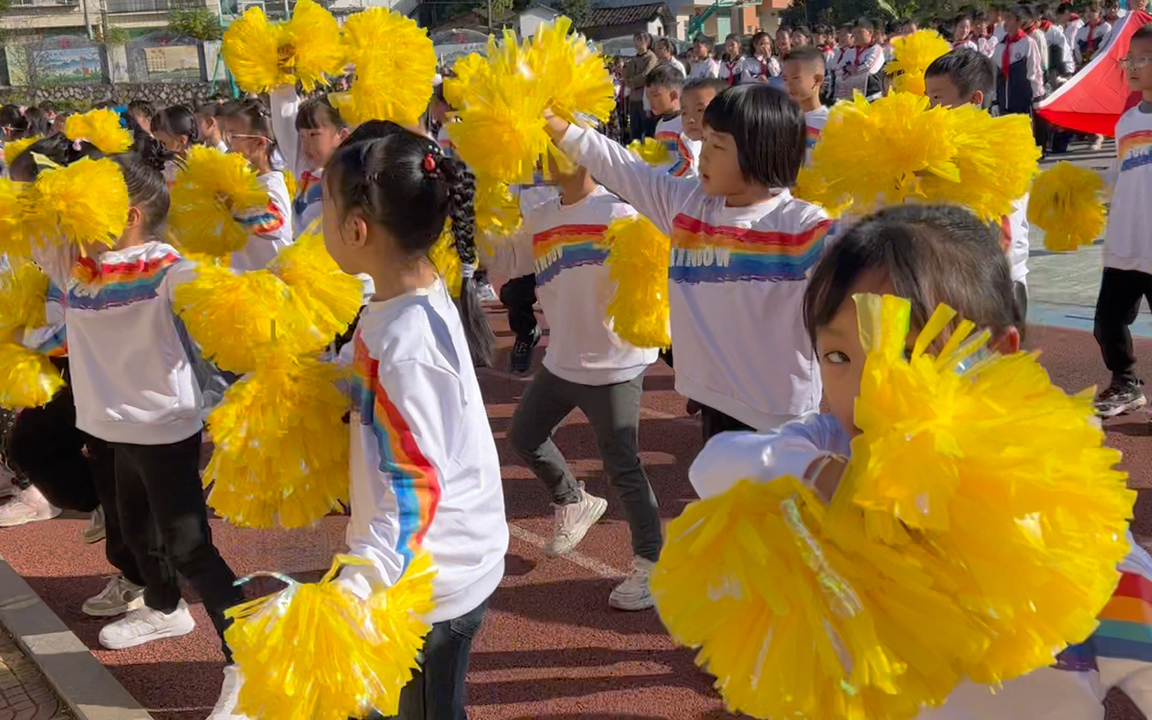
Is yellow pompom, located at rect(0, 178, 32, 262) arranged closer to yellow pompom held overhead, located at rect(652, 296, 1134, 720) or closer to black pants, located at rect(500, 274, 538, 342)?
yellow pompom held overhead, located at rect(652, 296, 1134, 720)

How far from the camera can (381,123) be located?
9.45 ft

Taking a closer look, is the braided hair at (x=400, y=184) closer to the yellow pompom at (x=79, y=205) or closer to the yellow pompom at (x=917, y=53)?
the yellow pompom at (x=79, y=205)

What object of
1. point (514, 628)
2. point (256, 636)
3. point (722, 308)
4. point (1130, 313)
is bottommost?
point (514, 628)

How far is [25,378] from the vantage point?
4.03 meters

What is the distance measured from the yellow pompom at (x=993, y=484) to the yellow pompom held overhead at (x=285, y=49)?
171 inches

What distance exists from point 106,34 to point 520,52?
5851 cm

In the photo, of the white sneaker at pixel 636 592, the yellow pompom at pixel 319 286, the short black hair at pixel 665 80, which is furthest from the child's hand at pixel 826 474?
the short black hair at pixel 665 80

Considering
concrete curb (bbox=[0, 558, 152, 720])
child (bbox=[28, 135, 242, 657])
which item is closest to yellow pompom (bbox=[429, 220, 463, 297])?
child (bbox=[28, 135, 242, 657])

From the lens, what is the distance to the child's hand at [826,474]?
139cm

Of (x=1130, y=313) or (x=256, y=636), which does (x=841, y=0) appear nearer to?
(x=1130, y=313)

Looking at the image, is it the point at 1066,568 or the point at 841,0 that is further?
the point at 841,0

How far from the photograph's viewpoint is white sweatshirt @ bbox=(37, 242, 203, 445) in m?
3.50

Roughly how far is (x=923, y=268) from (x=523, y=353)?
5.84m

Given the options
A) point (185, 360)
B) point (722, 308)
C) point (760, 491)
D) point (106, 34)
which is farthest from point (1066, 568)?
point (106, 34)
